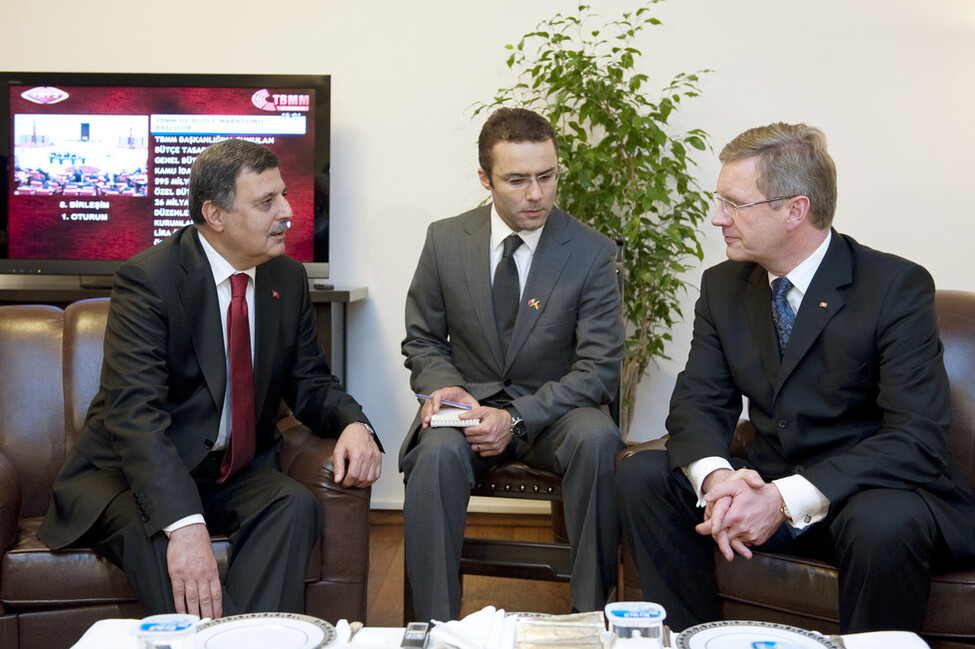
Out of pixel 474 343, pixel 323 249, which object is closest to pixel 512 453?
pixel 474 343

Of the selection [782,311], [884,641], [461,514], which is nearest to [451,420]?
[461,514]

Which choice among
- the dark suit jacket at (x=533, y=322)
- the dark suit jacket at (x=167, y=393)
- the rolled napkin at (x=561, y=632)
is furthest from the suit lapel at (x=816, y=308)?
the dark suit jacket at (x=167, y=393)

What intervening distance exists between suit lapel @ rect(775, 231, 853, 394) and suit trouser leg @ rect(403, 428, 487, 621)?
787 mm

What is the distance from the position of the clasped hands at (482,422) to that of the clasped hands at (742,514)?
0.61 m

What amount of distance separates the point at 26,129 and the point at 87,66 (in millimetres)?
396

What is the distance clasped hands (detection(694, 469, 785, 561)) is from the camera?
197 cm

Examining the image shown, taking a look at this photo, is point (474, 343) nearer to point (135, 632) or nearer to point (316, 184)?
point (316, 184)

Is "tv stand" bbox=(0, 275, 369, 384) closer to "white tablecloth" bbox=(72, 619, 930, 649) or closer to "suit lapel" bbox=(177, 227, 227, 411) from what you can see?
"suit lapel" bbox=(177, 227, 227, 411)

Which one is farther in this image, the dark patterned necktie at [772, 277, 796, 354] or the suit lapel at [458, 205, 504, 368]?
the suit lapel at [458, 205, 504, 368]

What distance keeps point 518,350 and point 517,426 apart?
0.24m

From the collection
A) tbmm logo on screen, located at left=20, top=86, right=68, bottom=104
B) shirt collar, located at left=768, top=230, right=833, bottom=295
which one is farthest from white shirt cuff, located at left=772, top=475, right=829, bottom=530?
tbmm logo on screen, located at left=20, top=86, right=68, bottom=104

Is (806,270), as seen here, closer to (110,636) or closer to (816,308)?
(816,308)

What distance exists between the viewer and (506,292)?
2686 millimetres

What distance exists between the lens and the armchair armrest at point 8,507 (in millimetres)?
2096
